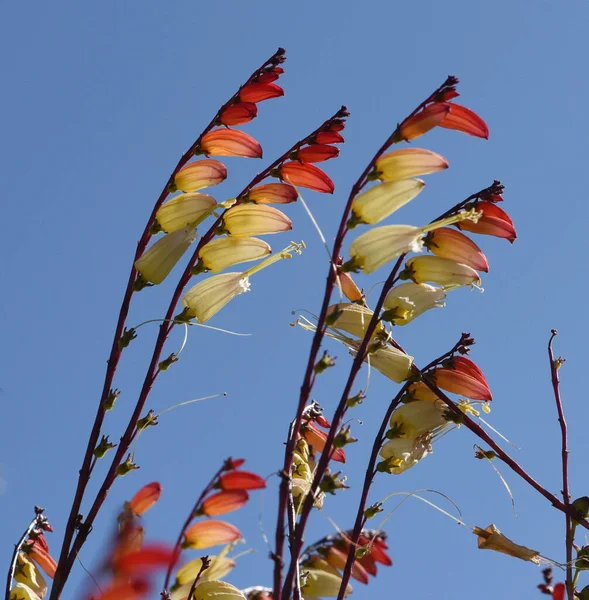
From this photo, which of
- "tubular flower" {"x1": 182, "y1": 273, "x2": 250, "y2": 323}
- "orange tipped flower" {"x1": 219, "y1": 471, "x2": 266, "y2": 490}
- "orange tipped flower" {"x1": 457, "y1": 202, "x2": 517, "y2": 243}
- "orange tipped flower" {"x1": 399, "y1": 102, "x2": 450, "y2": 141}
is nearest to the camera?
"orange tipped flower" {"x1": 219, "y1": 471, "x2": 266, "y2": 490}

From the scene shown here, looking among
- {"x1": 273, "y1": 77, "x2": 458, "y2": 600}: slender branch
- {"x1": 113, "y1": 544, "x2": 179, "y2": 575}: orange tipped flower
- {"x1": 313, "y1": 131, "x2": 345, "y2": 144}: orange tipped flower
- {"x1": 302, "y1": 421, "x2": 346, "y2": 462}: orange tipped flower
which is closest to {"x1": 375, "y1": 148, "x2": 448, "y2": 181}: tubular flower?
{"x1": 273, "y1": 77, "x2": 458, "y2": 600}: slender branch

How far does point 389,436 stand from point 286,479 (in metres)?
0.77

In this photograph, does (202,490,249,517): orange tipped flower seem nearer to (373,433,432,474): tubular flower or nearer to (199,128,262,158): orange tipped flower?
(373,433,432,474): tubular flower

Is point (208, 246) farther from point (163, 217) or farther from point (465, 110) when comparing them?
point (465, 110)

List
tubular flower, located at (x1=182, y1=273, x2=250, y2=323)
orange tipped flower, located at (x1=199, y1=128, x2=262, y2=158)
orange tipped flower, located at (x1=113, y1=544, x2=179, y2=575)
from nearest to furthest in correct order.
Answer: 1. orange tipped flower, located at (x1=113, y1=544, x2=179, y2=575)
2. tubular flower, located at (x1=182, y1=273, x2=250, y2=323)
3. orange tipped flower, located at (x1=199, y1=128, x2=262, y2=158)

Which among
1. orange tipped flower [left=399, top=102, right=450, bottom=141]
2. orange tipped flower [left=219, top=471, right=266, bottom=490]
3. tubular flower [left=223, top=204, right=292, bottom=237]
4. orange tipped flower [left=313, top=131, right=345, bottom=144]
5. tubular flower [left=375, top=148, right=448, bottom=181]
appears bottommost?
orange tipped flower [left=219, top=471, right=266, bottom=490]

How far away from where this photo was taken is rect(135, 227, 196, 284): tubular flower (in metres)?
2.65

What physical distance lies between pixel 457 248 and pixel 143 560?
122 cm

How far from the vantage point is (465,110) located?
2.55m

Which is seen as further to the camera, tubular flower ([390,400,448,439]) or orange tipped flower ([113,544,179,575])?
tubular flower ([390,400,448,439])

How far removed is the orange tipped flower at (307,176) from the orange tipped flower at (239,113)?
0.22 metres

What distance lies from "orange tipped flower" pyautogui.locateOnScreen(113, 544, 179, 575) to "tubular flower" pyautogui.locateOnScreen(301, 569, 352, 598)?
3.17ft

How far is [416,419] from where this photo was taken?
259 cm

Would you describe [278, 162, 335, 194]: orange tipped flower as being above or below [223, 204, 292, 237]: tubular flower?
above
